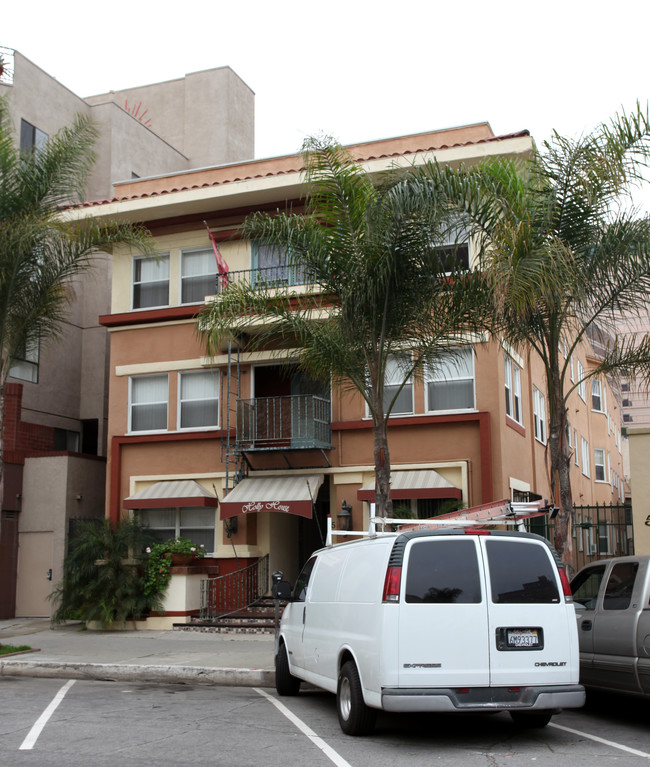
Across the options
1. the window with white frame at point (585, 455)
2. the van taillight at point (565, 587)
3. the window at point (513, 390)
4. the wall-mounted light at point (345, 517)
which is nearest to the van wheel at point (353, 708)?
the van taillight at point (565, 587)

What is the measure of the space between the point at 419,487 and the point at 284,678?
25.3 ft

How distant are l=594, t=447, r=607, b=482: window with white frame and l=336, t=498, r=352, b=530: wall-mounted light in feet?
69.3

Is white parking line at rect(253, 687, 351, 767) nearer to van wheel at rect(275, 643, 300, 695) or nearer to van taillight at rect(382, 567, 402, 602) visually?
van wheel at rect(275, 643, 300, 695)

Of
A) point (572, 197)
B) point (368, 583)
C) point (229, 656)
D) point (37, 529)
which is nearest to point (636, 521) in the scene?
point (572, 197)

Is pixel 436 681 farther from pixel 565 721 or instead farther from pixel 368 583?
pixel 565 721

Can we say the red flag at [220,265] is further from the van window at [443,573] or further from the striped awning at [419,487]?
the van window at [443,573]

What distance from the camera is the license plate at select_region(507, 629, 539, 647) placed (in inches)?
316

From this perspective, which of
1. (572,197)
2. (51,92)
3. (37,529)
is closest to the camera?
(572,197)

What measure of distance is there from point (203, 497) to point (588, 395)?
2135 centimetres

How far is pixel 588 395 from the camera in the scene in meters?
36.9

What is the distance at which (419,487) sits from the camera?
18531 millimetres

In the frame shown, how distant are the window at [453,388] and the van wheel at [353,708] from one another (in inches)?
441

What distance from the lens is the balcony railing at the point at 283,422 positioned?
1956cm

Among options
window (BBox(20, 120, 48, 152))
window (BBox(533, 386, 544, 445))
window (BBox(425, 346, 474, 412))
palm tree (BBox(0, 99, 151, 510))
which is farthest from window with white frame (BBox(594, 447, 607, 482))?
palm tree (BBox(0, 99, 151, 510))
